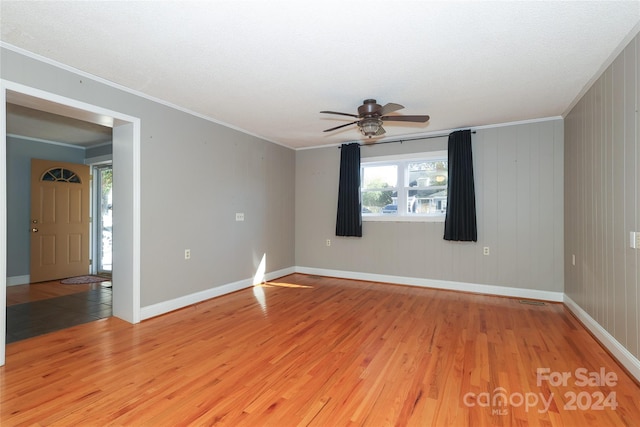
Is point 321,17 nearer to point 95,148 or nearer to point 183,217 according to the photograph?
point 183,217

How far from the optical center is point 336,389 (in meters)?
2.04

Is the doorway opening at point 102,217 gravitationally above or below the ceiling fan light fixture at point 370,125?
below

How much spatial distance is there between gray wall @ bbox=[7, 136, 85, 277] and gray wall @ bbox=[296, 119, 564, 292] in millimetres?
5759

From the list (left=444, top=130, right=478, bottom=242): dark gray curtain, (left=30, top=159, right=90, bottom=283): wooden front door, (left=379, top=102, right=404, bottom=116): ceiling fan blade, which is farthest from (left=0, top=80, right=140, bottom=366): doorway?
(left=444, top=130, right=478, bottom=242): dark gray curtain

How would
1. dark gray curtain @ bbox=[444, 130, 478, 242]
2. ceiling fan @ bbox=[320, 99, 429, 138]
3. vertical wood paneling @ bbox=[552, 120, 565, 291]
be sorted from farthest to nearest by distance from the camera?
dark gray curtain @ bbox=[444, 130, 478, 242] → vertical wood paneling @ bbox=[552, 120, 565, 291] → ceiling fan @ bbox=[320, 99, 429, 138]

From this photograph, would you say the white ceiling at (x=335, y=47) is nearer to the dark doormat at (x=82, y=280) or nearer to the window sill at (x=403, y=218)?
the window sill at (x=403, y=218)

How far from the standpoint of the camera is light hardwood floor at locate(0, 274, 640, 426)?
177 cm

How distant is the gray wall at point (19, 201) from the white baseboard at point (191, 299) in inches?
142

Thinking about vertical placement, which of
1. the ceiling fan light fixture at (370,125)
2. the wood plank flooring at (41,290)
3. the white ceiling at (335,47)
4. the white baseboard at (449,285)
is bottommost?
the wood plank flooring at (41,290)

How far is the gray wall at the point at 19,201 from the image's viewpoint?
5.00 meters

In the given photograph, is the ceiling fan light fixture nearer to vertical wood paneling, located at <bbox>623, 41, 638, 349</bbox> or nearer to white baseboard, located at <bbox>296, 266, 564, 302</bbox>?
vertical wood paneling, located at <bbox>623, 41, 638, 349</bbox>

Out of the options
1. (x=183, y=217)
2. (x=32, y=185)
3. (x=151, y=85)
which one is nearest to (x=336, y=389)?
(x=183, y=217)

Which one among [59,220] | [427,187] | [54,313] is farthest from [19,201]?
[427,187]

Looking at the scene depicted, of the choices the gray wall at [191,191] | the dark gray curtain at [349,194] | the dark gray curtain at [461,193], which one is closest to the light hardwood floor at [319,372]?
the gray wall at [191,191]
